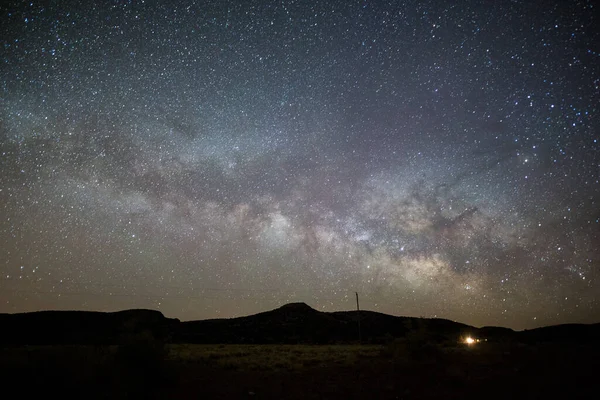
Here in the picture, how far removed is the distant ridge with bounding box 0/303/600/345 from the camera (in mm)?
51406

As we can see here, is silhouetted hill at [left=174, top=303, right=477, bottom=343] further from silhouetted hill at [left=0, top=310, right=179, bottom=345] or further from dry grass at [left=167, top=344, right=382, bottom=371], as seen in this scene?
dry grass at [left=167, top=344, right=382, bottom=371]

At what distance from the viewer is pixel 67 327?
57.0 meters

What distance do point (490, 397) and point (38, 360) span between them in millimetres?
14052

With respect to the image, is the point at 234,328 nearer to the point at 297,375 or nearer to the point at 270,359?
the point at 270,359

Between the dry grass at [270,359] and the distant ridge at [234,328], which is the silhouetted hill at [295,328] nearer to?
the distant ridge at [234,328]

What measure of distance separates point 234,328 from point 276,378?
54279mm

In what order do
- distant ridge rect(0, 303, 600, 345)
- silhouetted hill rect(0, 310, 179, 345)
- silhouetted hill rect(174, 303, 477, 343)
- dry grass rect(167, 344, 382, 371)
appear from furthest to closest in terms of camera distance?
silhouetted hill rect(174, 303, 477, 343), distant ridge rect(0, 303, 600, 345), silhouetted hill rect(0, 310, 179, 345), dry grass rect(167, 344, 382, 371)

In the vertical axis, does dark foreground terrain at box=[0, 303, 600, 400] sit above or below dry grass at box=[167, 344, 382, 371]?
above

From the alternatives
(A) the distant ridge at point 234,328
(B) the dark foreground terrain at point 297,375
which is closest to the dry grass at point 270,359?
(B) the dark foreground terrain at point 297,375

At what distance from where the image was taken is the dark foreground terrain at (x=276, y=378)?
31.0 ft

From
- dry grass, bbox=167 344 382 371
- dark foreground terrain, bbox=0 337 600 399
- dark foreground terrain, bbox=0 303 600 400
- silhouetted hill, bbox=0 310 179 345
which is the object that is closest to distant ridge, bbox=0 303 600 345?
silhouetted hill, bbox=0 310 179 345

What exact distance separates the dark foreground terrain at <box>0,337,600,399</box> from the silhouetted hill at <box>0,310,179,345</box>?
37.0m

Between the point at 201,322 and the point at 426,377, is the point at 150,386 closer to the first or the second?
the point at 426,377

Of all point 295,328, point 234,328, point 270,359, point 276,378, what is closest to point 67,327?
point 234,328
